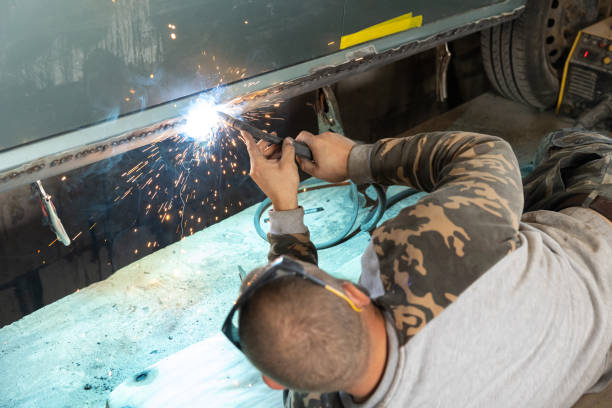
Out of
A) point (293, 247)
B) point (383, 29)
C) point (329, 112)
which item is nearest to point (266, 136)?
point (293, 247)

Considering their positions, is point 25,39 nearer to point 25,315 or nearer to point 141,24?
point 141,24

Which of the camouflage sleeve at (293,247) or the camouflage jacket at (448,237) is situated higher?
the camouflage jacket at (448,237)

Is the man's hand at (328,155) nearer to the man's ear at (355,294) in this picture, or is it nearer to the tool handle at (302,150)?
the tool handle at (302,150)

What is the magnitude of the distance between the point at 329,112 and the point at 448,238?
1.30 meters

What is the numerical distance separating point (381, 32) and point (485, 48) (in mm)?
1317

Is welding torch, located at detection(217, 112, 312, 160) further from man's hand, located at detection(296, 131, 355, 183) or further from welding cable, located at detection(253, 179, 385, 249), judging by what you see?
welding cable, located at detection(253, 179, 385, 249)

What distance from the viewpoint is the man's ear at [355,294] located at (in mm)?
992

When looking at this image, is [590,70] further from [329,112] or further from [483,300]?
[483,300]

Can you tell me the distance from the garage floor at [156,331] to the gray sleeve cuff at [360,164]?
0.73 metres

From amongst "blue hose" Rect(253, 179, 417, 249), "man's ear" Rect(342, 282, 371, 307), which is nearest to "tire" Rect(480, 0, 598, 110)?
"blue hose" Rect(253, 179, 417, 249)

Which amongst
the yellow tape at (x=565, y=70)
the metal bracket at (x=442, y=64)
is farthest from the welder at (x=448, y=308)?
the yellow tape at (x=565, y=70)

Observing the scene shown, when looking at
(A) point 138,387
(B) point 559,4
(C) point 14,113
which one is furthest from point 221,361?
(B) point 559,4

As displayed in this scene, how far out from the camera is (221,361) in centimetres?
184

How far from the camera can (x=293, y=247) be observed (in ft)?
4.61
